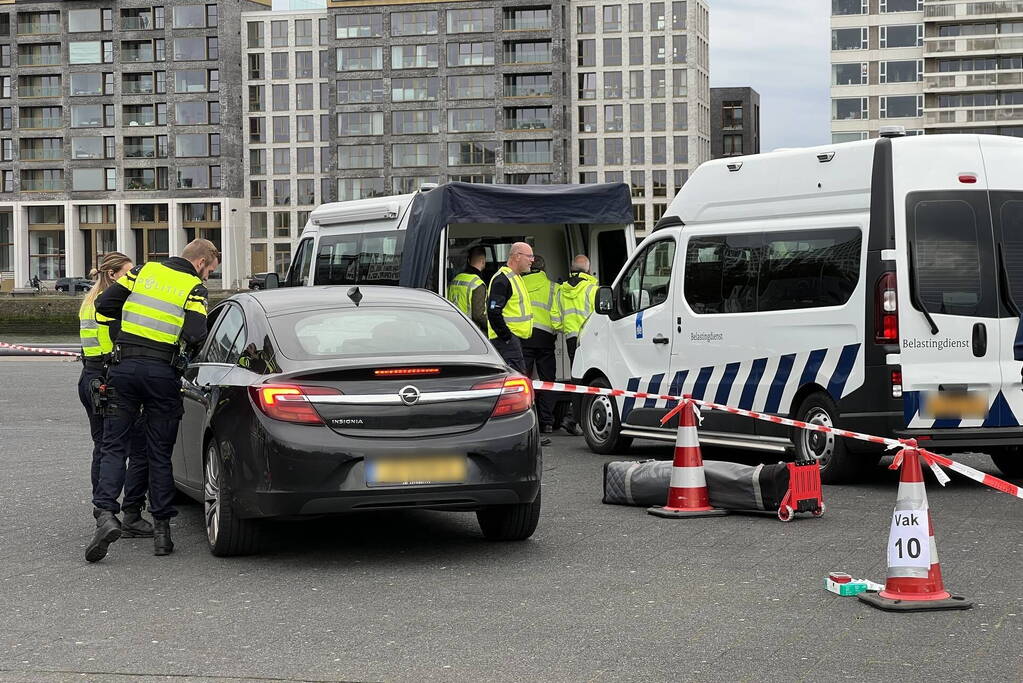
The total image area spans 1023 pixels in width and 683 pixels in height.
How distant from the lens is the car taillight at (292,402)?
26.5 feet

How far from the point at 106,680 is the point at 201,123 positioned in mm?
117898

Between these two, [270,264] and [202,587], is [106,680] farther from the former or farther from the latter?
[270,264]

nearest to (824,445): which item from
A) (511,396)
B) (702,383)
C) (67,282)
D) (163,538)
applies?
(702,383)

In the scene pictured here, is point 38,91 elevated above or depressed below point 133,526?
above

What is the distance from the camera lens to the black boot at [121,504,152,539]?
9445 millimetres

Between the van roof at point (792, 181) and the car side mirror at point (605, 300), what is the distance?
924 millimetres

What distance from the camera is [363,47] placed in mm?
120375

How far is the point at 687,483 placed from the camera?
10.1 m

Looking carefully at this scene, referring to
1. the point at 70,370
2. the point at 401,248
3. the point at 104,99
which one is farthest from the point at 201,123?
the point at 401,248

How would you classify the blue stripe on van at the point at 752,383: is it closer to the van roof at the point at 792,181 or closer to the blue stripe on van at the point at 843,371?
the blue stripe on van at the point at 843,371

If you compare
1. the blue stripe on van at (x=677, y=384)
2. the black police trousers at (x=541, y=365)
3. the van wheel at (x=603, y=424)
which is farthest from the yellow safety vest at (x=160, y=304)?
the black police trousers at (x=541, y=365)

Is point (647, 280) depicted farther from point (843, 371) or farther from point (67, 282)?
point (67, 282)

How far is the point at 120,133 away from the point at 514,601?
118 meters

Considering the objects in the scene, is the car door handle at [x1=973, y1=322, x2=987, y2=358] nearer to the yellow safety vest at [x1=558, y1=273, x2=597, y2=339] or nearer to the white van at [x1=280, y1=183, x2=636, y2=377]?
the yellow safety vest at [x1=558, y1=273, x2=597, y2=339]
